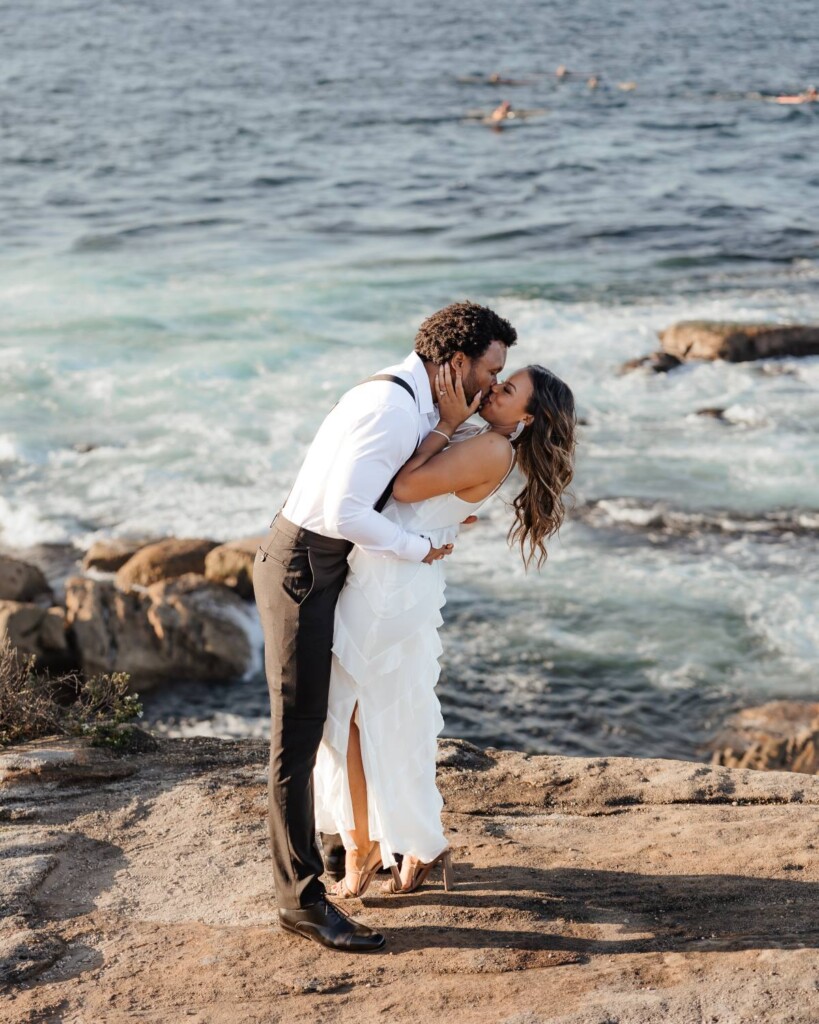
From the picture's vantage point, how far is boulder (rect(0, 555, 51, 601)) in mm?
11859

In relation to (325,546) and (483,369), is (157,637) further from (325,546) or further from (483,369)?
(483,369)

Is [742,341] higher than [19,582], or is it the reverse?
[742,341]

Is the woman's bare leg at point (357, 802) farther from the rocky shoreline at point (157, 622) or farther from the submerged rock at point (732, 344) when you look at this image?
the submerged rock at point (732, 344)

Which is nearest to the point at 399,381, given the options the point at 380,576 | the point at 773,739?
the point at 380,576

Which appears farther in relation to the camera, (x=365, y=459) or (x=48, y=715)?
(x=48, y=715)

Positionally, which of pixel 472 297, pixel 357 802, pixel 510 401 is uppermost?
pixel 510 401

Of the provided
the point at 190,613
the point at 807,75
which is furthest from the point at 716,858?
the point at 807,75

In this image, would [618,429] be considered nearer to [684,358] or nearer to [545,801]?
[684,358]

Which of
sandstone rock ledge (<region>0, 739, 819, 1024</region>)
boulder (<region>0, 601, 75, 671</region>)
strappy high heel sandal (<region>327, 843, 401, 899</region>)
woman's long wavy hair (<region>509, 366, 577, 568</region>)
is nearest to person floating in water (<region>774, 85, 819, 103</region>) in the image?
boulder (<region>0, 601, 75, 671</region>)

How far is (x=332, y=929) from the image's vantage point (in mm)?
4652

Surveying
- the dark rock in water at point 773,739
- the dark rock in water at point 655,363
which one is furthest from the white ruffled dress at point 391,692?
the dark rock in water at point 655,363

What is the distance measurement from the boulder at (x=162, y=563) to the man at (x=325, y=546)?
761 centimetres

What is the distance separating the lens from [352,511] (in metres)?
4.35

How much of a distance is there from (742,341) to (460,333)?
14.9 m
